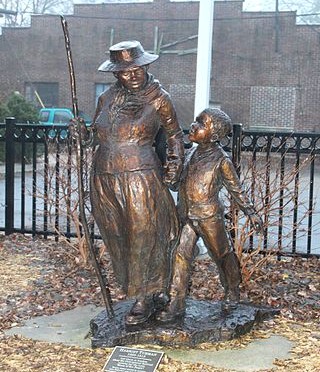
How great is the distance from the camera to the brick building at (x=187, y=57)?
89.0 ft

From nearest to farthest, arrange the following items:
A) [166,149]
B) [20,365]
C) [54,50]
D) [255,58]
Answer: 1. [20,365]
2. [166,149]
3. [255,58]
4. [54,50]

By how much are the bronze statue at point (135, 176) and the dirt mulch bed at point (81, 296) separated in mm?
543

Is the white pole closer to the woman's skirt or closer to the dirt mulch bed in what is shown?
the dirt mulch bed

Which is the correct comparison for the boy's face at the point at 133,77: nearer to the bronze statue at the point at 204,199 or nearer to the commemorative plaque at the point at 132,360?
the bronze statue at the point at 204,199

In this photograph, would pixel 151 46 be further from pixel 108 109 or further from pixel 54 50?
pixel 108 109

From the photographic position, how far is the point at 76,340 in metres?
4.42

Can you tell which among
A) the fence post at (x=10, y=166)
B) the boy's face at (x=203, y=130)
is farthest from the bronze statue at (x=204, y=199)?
the fence post at (x=10, y=166)

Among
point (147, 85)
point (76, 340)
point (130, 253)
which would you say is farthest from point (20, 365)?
point (147, 85)

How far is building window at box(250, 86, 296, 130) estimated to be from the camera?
27.2m

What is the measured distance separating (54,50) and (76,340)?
89.0 feet

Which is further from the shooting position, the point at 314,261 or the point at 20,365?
the point at 314,261

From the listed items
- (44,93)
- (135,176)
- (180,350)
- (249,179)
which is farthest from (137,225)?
(44,93)

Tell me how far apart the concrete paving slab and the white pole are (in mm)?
3150

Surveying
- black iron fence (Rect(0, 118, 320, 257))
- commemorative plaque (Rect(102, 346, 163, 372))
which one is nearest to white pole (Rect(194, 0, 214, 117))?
black iron fence (Rect(0, 118, 320, 257))
